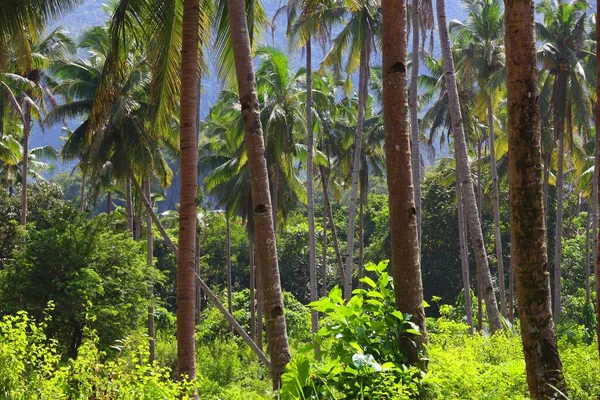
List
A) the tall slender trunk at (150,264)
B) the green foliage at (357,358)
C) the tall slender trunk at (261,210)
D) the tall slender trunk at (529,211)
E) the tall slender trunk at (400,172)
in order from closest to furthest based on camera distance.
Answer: the green foliage at (357,358) → the tall slender trunk at (529,211) → the tall slender trunk at (400,172) → the tall slender trunk at (261,210) → the tall slender trunk at (150,264)

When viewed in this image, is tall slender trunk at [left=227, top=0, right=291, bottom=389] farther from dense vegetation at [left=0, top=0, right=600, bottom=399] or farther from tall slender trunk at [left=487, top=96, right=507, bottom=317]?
tall slender trunk at [left=487, top=96, right=507, bottom=317]

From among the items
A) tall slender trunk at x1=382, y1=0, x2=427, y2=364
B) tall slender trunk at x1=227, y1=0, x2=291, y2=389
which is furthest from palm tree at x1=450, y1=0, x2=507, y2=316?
tall slender trunk at x1=382, y1=0, x2=427, y2=364

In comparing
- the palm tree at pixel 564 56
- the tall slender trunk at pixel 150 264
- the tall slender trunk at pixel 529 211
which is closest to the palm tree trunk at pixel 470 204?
the tall slender trunk at pixel 529 211

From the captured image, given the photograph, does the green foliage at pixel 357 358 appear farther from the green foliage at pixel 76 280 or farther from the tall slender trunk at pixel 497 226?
the tall slender trunk at pixel 497 226

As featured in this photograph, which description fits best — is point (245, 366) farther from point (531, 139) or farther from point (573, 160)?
point (531, 139)

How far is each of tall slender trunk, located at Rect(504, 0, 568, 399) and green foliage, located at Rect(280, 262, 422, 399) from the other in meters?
0.91

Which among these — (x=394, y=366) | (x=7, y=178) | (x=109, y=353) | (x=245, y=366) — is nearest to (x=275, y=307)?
(x=394, y=366)

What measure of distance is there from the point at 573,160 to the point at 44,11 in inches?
1042

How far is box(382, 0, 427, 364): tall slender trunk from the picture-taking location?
267 inches

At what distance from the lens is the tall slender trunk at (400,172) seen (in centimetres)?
677

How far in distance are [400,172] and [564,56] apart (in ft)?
71.4

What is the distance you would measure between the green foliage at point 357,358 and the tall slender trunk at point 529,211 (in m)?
0.91

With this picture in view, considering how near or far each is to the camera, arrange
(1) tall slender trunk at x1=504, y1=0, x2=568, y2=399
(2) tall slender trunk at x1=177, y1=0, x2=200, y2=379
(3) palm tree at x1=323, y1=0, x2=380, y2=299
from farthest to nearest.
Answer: (3) palm tree at x1=323, y1=0, x2=380, y2=299
(2) tall slender trunk at x1=177, y1=0, x2=200, y2=379
(1) tall slender trunk at x1=504, y1=0, x2=568, y2=399

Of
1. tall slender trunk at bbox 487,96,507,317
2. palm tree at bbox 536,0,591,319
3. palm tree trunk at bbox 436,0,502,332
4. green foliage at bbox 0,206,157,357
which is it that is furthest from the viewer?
palm tree at bbox 536,0,591,319
